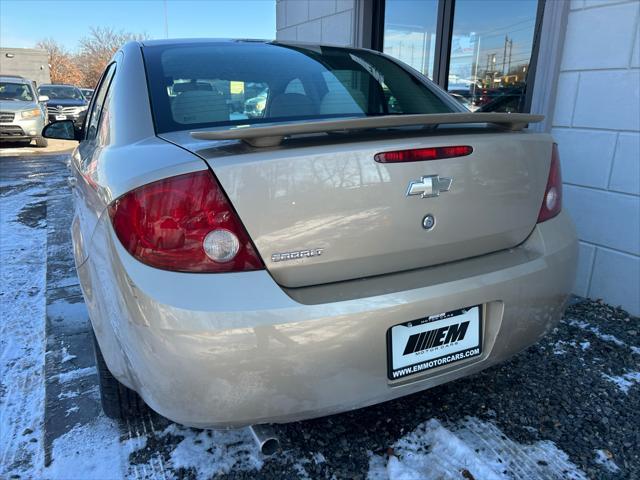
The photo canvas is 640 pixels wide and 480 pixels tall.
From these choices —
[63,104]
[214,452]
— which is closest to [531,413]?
[214,452]

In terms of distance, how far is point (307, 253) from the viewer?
1395mm

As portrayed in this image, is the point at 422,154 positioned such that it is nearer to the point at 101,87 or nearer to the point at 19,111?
the point at 101,87

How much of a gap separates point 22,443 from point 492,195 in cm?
200

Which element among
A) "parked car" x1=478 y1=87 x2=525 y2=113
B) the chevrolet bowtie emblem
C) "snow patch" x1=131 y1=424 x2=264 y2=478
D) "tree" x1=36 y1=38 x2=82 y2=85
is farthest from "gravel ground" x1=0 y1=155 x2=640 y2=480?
"tree" x1=36 y1=38 x2=82 y2=85

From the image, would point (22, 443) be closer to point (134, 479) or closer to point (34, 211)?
point (134, 479)

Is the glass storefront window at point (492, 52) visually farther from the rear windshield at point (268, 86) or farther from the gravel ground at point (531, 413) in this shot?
the gravel ground at point (531, 413)

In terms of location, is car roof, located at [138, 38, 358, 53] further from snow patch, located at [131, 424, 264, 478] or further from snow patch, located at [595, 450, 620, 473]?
snow patch, located at [595, 450, 620, 473]

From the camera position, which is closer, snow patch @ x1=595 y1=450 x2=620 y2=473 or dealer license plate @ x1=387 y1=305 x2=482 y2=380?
dealer license plate @ x1=387 y1=305 x2=482 y2=380

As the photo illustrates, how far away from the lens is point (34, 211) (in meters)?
5.78

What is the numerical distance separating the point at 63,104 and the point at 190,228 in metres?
19.2

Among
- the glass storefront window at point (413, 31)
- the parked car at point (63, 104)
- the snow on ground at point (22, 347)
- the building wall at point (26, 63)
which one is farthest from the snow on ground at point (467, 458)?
the building wall at point (26, 63)

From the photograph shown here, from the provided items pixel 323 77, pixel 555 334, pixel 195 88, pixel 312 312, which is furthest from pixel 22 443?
pixel 555 334

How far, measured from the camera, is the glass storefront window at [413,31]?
16.0 feet

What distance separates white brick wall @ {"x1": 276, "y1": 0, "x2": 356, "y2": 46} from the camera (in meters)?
5.59
